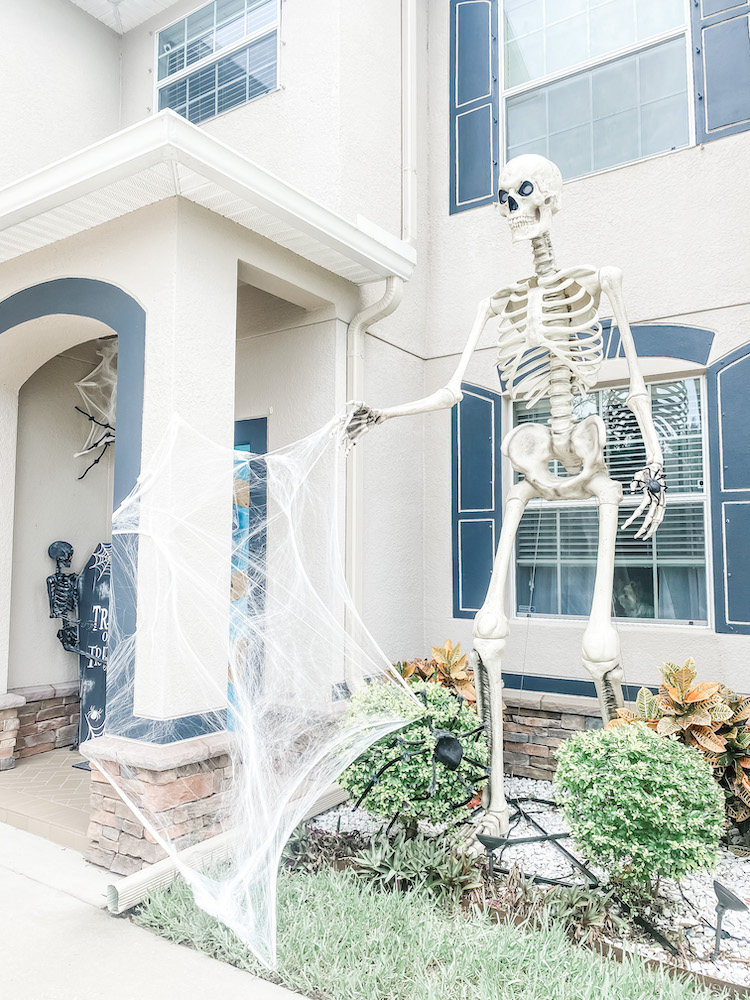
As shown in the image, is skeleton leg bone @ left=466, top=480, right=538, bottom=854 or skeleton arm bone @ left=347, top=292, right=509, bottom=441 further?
skeleton leg bone @ left=466, top=480, right=538, bottom=854

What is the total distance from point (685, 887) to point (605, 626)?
1344mm

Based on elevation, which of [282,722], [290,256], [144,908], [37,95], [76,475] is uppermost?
[37,95]

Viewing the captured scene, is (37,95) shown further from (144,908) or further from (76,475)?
(144,908)

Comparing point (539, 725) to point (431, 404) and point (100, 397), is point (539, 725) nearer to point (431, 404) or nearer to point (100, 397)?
point (431, 404)

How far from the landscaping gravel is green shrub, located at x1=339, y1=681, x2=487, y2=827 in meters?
0.37

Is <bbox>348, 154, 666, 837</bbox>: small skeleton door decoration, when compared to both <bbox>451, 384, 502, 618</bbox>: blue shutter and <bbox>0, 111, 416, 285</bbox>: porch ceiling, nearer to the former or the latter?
<bbox>0, 111, 416, 285</bbox>: porch ceiling

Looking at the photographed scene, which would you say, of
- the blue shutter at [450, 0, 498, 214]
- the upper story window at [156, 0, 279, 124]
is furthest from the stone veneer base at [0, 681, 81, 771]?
the blue shutter at [450, 0, 498, 214]

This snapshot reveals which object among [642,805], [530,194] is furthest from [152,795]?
[530,194]

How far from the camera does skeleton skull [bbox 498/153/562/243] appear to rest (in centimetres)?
397

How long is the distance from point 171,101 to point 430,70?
2394 millimetres

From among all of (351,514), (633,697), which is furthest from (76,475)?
(633,697)

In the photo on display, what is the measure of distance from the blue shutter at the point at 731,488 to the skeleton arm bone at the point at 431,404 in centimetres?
177

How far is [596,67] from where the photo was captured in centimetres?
568

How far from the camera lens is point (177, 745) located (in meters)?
3.97
